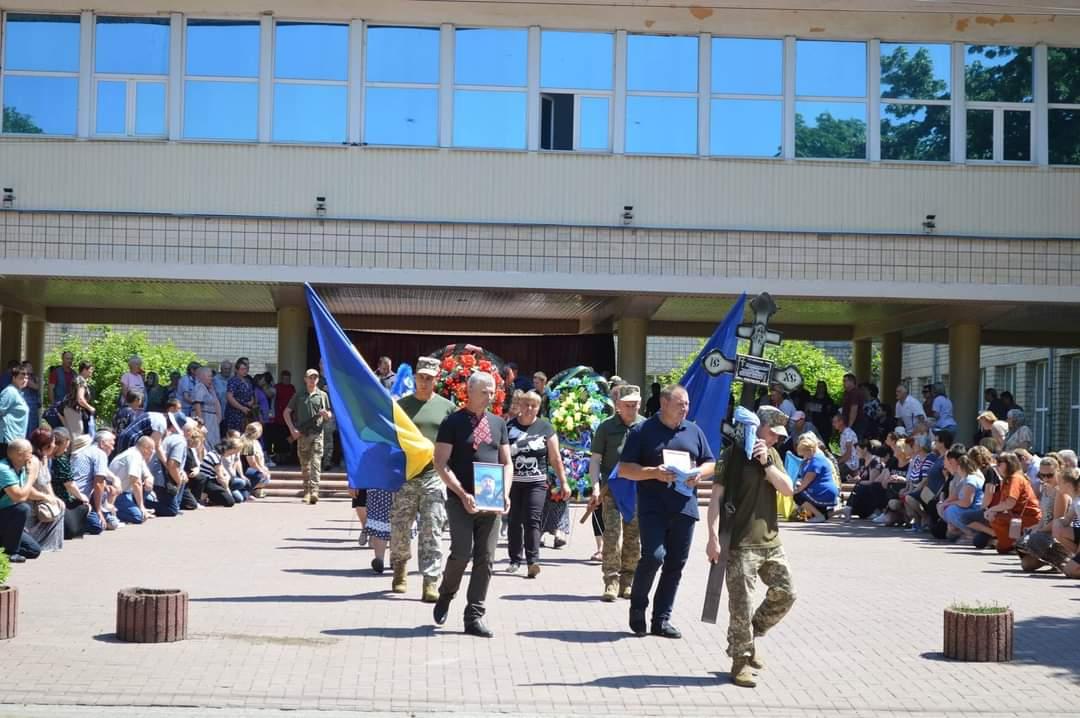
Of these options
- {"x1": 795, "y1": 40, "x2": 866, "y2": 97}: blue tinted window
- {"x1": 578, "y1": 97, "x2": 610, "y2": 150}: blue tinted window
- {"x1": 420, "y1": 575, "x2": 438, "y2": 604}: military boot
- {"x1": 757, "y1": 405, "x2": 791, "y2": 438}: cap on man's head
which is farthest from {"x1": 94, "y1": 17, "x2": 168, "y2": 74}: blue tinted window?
{"x1": 757, "y1": 405, "x2": 791, "y2": 438}: cap on man's head

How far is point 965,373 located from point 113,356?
34.0 m

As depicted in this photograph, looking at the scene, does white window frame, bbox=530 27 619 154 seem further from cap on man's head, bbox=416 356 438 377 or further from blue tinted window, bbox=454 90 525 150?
cap on man's head, bbox=416 356 438 377

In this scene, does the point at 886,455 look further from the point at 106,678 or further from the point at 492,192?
the point at 106,678

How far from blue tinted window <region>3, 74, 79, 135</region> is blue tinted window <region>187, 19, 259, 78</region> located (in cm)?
210

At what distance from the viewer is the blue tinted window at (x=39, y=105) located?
25594mm

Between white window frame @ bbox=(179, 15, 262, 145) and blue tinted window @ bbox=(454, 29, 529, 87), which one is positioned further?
blue tinted window @ bbox=(454, 29, 529, 87)

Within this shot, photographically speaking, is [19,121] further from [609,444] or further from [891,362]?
[891,362]

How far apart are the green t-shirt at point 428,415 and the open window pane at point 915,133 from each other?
1608 cm

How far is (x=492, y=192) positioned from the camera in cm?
2573

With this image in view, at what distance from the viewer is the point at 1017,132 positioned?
2675 centimetres

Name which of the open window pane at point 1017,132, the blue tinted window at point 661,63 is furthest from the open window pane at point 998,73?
the blue tinted window at point 661,63

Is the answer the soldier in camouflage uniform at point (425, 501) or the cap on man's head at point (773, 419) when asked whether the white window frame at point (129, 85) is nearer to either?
the soldier in camouflage uniform at point (425, 501)

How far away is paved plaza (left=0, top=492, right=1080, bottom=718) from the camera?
8.56 m

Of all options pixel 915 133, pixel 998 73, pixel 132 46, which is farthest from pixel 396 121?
pixel 998 73
